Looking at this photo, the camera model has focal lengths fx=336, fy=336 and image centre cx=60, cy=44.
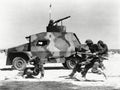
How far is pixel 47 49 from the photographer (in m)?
18.4

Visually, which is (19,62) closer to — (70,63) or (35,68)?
(70,63)

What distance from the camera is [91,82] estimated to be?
11.5 meters

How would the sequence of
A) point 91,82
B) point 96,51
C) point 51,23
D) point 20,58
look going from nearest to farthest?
point 91,82 → point 96,51 → point 20,58 → point 51,23

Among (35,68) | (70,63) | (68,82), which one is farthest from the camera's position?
(70,63)

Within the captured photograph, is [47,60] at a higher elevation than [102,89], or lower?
higher

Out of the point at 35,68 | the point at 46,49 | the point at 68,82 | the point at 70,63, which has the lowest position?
the point at 68,82

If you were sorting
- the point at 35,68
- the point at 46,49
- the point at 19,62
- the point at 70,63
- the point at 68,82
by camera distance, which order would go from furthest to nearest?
1. the point at 46,49
2. the point at 70,63
3. the point at 19,62
4. the point at 35,68
5. the point at 68,82

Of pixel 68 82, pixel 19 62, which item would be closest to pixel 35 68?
pixel 68 82

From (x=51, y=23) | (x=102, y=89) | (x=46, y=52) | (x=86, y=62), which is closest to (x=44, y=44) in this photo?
(x=46, y=52)

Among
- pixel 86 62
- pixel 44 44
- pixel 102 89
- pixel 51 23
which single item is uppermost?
pixel 51 23

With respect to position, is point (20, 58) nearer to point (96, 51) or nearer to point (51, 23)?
point (51, 23)

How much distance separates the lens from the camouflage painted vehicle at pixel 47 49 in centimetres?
1811

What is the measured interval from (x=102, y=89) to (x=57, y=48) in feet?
29.7

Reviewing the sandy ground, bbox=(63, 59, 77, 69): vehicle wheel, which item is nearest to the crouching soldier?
the sandy ground
